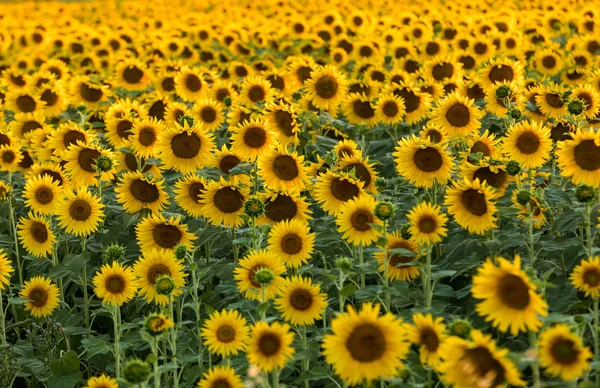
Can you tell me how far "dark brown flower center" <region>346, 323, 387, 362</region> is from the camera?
11.8ft

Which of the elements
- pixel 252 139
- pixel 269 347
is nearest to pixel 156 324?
pixel 269 347

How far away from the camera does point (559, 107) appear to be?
6.77m

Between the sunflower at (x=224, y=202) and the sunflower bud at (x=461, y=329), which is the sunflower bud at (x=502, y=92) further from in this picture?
the sunflower bud at (x=461, y=329)

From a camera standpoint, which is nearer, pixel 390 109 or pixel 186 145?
pixel 186 145

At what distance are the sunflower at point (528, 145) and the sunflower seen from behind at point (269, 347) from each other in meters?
2.26

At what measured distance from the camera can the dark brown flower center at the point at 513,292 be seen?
3604mm

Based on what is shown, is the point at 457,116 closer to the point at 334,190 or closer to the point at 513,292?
the point at 334,190

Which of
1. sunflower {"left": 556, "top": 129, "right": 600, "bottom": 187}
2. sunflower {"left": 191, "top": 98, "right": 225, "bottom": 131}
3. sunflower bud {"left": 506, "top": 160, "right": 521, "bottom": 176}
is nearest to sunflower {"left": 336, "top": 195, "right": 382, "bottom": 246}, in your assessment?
sunflower bud {"left": 506, "top": 160, "right": 521, "bottom": 176}


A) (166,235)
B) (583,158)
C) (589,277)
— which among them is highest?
(583,158)

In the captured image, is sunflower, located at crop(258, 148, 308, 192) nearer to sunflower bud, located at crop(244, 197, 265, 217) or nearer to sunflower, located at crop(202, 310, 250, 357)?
sunflower bud, located at crop(244, 197, 265, 217)

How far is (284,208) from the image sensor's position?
5.54 m

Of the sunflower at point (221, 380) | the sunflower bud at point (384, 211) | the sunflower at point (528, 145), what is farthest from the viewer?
the sunflower at point (528, 145)

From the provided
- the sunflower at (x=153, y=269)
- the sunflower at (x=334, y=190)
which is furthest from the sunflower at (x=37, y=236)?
the sunflower at (x=334, y=190)

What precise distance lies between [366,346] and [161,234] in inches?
91.0
